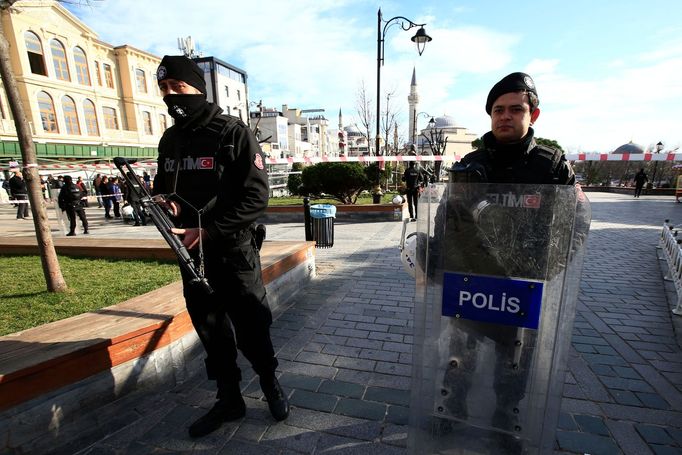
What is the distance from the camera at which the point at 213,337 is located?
2279 millimetres

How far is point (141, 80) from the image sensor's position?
37.3 m

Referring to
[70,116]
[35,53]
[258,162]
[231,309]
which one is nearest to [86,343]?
[231,309]

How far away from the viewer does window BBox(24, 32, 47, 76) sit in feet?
89.4

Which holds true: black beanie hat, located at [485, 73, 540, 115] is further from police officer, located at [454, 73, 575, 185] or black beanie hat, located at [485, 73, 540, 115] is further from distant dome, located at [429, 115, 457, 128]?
distant dome, located at [429, 115, 457, 128]

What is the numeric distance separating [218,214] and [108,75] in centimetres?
4383

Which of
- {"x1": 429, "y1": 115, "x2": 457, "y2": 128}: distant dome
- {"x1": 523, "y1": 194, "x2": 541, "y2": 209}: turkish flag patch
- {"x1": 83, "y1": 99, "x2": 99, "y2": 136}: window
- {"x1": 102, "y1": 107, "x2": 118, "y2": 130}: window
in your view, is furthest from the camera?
{"x1": 429, "y1": 115, "x2": 457, "y2": 128}: distant dome

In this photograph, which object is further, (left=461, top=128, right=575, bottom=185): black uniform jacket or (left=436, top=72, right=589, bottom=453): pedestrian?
(left=461, top=128, right=575, bottom=185): black uniform jacket

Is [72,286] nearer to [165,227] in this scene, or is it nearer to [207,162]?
[165,227]

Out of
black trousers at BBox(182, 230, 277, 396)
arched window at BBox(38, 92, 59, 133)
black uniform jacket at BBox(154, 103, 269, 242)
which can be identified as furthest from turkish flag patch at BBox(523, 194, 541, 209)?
arched window at BBox(38, 92, 59, 133)

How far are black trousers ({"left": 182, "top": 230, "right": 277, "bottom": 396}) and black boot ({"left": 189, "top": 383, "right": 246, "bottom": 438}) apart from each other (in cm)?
8

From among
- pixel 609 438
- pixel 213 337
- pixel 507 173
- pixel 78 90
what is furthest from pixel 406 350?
pixel 78 90

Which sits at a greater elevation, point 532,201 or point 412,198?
point 532,201

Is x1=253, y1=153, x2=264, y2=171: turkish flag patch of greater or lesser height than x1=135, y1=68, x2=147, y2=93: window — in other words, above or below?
below

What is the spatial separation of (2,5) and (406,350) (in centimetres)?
555
